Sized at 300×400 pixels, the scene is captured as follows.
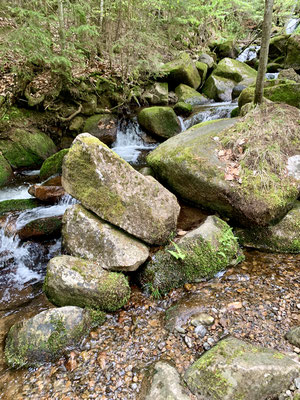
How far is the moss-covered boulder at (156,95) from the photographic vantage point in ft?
37.1

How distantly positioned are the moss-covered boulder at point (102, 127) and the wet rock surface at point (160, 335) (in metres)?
6.78

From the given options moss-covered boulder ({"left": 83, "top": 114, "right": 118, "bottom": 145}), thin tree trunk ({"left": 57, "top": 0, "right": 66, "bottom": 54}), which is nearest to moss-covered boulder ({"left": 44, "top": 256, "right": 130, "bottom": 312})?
moss-covered boulder ({"left": 83, "top": 114, "right": 118, "bottom": 145})

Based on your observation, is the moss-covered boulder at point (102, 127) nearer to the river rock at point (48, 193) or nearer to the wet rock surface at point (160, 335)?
the river rock at point (48, 193)

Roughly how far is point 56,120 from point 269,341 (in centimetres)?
887

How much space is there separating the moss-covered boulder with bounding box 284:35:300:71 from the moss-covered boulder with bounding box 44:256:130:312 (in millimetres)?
14207

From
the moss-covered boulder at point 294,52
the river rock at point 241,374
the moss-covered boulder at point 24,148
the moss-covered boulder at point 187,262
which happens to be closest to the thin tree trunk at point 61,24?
the moss-covered boulder at point 24,148

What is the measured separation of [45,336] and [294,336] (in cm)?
291

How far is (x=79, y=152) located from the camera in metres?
3.82

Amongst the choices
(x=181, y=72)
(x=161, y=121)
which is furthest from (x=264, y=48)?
(x=181, y=72)

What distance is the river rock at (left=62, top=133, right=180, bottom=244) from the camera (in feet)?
12.7

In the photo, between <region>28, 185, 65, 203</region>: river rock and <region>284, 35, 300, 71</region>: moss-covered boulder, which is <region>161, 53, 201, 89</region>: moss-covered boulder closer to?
<region>284, 35, 300, 71</region>: moss-covered boulder

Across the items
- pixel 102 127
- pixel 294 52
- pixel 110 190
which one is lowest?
pixel 102 127

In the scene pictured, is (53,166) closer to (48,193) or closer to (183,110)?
(48,193)

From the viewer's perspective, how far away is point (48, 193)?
5.80 m
